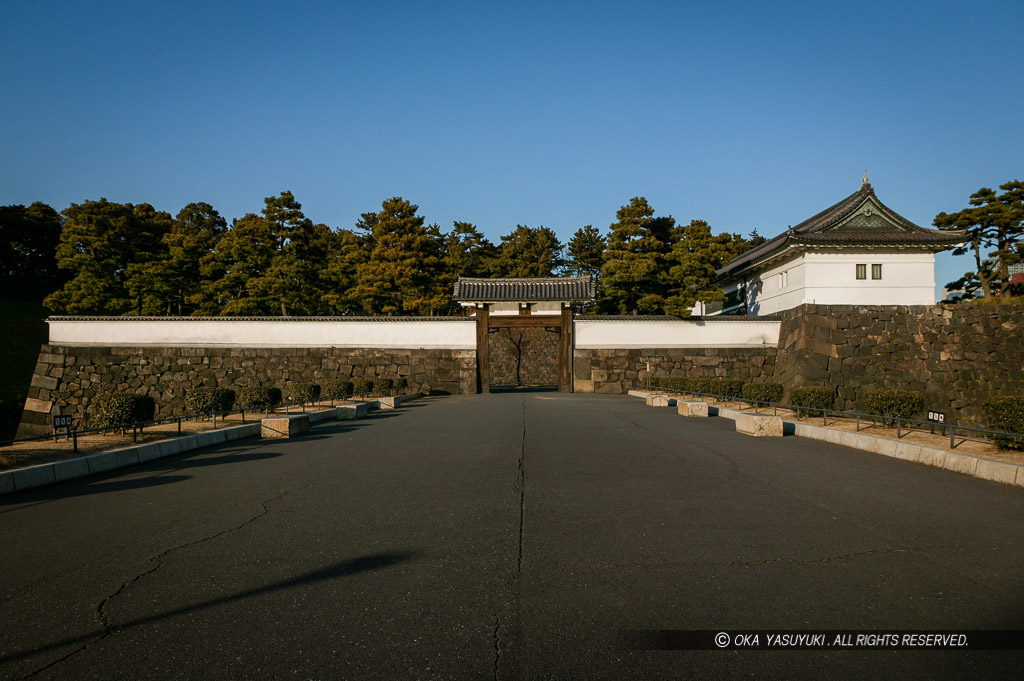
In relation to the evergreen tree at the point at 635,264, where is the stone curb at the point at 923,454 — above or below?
below

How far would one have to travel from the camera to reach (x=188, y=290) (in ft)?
91.3

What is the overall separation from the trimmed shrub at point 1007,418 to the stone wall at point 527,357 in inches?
1139

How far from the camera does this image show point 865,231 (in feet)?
74.5

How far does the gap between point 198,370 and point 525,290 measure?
14.4m

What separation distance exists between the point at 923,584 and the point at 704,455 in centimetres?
457

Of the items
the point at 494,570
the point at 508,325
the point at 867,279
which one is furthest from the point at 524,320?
the point at 494,570

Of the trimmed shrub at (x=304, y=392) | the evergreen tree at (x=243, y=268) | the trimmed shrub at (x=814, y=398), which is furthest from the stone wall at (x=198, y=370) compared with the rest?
the trimmed shrub at (x=814, y=398)

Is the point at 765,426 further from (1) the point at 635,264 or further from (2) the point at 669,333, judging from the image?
(1) the point at 635,264

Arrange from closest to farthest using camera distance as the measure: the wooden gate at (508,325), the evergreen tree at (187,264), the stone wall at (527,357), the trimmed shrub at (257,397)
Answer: the trimmed shrub at (257,397) → the wooden gate at (508,325) → the evergreen tree at (187,264) → the stone wall at (527,357)

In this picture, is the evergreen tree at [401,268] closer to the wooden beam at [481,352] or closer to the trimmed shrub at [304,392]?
the wooden beam at [481,352]

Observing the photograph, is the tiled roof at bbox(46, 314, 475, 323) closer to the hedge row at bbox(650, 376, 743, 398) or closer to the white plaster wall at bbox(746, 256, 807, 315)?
the hedge row at bbox(650, 376, 743, 398)

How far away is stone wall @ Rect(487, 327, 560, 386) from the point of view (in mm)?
36469

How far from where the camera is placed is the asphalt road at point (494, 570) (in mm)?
2570

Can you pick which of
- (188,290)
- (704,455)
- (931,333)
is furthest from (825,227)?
(188,290)
